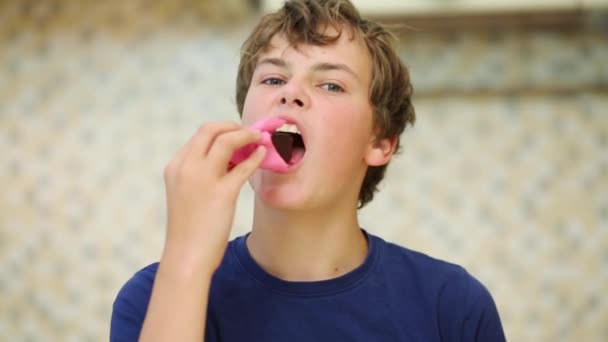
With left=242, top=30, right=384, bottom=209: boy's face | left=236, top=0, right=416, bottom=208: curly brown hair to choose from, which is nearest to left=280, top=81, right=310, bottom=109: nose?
left=242, top=30, right=384, bottom=209: boy's face

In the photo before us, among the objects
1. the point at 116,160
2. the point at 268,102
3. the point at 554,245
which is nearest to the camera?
the point at 268,102

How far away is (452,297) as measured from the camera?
4.15 feet

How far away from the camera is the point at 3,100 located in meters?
3.50

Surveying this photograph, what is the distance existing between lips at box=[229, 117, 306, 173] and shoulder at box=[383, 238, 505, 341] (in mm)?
270

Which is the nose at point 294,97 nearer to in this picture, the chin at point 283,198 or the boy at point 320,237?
the boy at point 320,237

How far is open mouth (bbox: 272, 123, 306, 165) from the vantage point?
3.81 feet

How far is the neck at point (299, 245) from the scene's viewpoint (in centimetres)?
125

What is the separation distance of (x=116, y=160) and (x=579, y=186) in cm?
204

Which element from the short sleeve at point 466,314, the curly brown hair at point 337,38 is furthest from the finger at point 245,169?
the short sleeve at point 466,314

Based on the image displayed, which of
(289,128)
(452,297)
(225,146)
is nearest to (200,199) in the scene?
(225,146)

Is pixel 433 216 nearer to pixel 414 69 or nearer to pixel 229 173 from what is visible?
pixel 414 69

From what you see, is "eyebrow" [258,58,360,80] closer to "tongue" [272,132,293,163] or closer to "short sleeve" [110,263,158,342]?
"tongue" [272,132,293,163]

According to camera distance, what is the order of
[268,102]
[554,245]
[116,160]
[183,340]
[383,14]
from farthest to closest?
[116,160] → [554,245] → [383,14] → [268,102] → [183,340]

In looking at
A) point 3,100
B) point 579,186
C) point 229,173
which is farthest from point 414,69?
point 229,173
